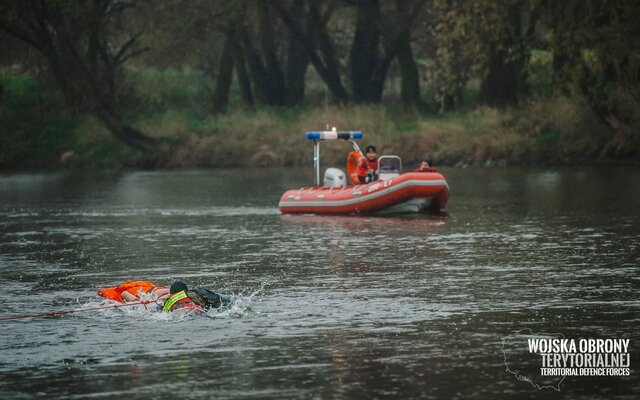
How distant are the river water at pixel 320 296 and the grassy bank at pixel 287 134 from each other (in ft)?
48.7

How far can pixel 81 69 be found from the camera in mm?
60094

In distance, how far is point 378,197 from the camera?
34.5m

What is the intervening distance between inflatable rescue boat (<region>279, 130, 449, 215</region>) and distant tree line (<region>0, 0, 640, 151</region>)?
46.5ft

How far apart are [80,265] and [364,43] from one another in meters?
39.2

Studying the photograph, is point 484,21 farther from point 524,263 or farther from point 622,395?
point 622,395

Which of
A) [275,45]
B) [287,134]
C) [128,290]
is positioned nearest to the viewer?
[128,290]

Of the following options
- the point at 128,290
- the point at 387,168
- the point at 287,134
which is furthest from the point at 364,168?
the point at 287,134

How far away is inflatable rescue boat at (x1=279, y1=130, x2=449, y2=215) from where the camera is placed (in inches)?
1337

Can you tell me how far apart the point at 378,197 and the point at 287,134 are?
26.9 metres

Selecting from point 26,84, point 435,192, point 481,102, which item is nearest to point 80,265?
point 435,192

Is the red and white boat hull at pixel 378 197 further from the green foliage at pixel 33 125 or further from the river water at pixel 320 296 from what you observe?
the green foliage at pixel 33 125

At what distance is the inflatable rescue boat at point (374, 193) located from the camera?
34.0 metres

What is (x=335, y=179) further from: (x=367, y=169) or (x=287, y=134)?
(x=287, y=134)

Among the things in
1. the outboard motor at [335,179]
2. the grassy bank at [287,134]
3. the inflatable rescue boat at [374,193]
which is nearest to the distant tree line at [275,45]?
the grassy bank at [287,134]
